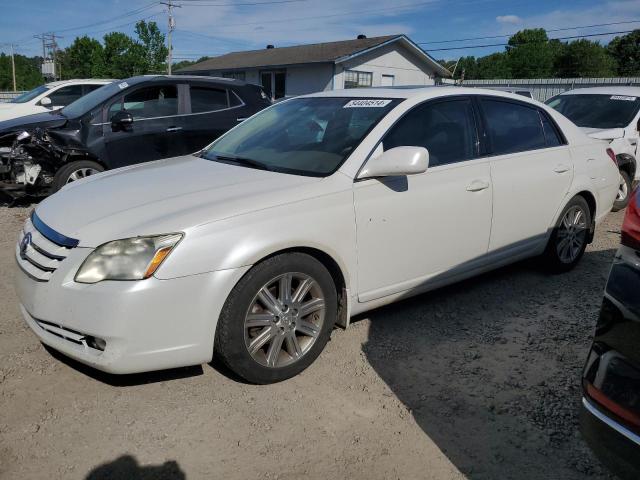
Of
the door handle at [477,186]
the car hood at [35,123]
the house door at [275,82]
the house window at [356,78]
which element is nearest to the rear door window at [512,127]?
the door handle at [477,186]

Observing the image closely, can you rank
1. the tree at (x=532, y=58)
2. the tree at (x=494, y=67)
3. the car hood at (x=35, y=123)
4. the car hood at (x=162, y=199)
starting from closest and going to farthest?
1. the car hood at (x=162, y=199)
2. the car hood at (x=35, y=123)
3. the tree at (x=532, y=58)
4. the tree at (x=494, y=67)

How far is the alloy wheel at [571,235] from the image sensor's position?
476cm

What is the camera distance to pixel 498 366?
3.36 meters

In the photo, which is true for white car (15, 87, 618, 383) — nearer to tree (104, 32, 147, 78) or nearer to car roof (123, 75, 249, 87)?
car roof (123, 75, 249, 87)

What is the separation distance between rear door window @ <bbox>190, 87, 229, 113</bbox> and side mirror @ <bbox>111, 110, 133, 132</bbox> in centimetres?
98

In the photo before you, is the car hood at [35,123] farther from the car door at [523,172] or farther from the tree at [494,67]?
the tree at [494,67]

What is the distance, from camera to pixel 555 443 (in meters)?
2.63

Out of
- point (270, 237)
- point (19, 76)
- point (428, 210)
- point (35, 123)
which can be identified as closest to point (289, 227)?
point (270, 237)

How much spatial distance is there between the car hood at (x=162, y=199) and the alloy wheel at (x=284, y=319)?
46 centimetres

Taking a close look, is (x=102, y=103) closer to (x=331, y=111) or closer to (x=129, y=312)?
(x=331, y=111)

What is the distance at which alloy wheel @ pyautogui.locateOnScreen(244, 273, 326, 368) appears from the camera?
2912 mm

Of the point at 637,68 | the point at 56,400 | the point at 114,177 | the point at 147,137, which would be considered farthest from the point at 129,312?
the point at 637,68

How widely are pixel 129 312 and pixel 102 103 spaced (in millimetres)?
5335

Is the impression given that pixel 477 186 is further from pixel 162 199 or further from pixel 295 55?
pixel 295 55
